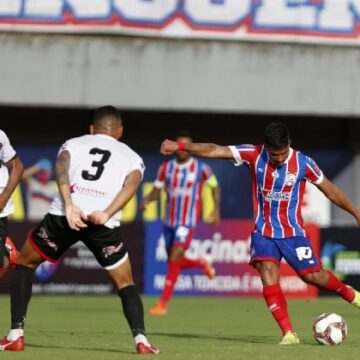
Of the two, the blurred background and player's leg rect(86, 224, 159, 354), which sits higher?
the blurred background

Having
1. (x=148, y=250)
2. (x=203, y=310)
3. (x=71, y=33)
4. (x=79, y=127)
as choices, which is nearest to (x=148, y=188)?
(x=79, y=127)

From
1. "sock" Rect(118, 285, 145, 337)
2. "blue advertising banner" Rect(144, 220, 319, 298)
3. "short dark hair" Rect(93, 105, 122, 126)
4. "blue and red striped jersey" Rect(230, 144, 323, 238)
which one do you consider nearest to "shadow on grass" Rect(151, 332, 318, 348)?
"blue and red striped jersey" Rect(230, 144, 323, 238)

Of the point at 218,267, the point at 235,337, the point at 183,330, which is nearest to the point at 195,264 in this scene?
the point at 218,267

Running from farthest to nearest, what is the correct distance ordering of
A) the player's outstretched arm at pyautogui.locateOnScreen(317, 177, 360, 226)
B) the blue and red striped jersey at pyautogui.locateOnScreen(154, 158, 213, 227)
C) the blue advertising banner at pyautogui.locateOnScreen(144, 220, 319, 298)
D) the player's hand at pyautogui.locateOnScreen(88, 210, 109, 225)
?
Answer: the blue advertising banner at pyautogui.locateOnScreen(144, 220, 319, 298) < the blue and red striped jersey at pyautogui.locateOnScreen(154, 158, 213, 227) < the player's outstretched arm at pyautogui.locateOnScreen(317, 177, 360, 226) < the player's hand at pyautogui.locateOnScreen(88, 210, 109, 225)

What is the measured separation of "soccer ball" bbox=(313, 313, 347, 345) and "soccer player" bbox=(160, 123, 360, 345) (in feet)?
1.15

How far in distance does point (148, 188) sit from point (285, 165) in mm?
16712

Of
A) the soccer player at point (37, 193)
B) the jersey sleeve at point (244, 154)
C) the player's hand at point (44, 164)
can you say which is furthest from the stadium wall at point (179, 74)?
the jersey sleeve at point (244, 154)

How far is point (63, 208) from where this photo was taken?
31.8 ft

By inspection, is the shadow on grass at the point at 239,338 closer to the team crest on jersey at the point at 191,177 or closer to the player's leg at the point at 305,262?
the player's leg at the point at 305,262

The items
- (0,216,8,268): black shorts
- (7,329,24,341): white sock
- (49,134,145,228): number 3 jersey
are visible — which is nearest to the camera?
(49,134,145,228): number 3 jersey

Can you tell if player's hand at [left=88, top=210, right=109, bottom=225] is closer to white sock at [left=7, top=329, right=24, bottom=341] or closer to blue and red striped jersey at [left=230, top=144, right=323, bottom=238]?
white sock at [left=7, top=329, right=24, bottom=341]

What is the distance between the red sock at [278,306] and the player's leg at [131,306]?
1728 millimetres

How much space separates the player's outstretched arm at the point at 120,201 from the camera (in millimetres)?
9336

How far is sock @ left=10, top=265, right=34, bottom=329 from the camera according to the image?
9.79m
